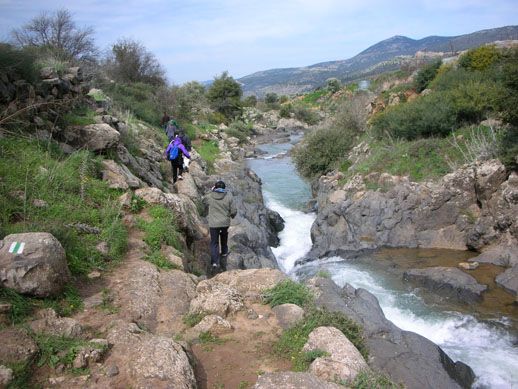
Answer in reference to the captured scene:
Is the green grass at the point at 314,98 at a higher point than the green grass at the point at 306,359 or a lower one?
higher

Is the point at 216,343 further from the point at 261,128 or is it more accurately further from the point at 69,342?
the point at 261,128

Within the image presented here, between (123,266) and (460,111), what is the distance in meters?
15.6

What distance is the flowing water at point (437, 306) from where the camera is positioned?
24.6 feet

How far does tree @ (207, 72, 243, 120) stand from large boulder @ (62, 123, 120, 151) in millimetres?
35156

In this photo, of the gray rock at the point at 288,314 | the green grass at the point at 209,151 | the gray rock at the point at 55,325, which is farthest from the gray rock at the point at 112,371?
the green grass at the point at 209,151

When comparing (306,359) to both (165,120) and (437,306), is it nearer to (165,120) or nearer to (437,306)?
(437,306)

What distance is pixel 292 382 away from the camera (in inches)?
143

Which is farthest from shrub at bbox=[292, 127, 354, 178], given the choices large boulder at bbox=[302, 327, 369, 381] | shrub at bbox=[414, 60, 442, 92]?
large boulder at bbox=[302, 327, 369, 381]

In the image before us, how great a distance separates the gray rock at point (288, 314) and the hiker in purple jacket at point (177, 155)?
725 cm

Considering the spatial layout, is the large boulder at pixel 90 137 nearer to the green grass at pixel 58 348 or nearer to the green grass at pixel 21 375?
the green grass at pixel 58 348

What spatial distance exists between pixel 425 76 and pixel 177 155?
18730 millimetres

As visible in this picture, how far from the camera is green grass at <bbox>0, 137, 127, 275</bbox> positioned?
5.95 meters

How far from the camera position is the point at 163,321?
17.3 feet

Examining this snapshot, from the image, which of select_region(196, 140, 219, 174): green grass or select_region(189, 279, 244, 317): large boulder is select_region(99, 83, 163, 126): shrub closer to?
select_region(196, 140, 219, 174): green grass
